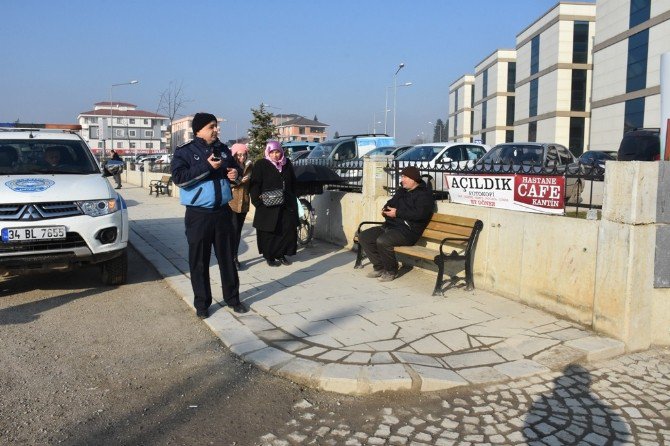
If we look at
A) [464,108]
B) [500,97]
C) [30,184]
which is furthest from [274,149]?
[464,108]

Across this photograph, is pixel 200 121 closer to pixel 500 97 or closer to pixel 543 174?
pixel 543 174

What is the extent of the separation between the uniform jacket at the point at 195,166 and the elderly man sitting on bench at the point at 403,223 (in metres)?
2.45

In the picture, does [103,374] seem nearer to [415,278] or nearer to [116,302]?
[116,302]

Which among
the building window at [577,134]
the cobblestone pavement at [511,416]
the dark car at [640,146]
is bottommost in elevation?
the cobblestone pavement at [511,416]

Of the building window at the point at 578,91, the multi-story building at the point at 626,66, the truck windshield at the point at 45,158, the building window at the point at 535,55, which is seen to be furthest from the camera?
the building window at the point at 535,55

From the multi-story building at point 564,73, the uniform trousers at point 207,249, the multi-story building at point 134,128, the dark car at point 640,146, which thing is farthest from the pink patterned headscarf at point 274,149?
the multi-story building at point 134,128

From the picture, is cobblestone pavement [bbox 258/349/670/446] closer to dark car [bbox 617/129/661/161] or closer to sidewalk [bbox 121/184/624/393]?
sidewalk [bbox 121/184/624/393]

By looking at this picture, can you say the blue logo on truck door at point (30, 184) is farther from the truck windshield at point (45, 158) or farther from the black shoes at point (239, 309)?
the black shoes at point (239, 309)

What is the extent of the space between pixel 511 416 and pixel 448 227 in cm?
351

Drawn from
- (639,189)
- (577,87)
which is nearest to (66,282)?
(639,189)

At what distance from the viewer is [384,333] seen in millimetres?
5160

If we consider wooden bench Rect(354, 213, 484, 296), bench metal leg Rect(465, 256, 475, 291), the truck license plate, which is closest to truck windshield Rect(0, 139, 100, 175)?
the truck license plate

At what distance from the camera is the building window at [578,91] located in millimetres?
54812

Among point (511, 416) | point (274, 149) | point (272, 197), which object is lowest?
point (511, 416)
